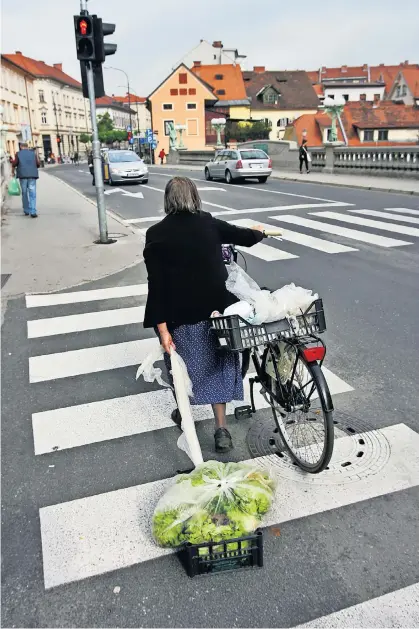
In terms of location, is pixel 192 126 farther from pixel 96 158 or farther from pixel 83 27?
pixel 83 27

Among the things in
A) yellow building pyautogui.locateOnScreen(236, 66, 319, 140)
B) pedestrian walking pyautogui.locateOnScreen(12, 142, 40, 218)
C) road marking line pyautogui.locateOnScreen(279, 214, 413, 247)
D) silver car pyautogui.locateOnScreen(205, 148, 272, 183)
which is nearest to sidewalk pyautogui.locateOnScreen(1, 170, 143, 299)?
pedestrian walking pyautogui.locateOnScreen(12, 142, 40, 218)

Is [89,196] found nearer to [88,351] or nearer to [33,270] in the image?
[33,270]

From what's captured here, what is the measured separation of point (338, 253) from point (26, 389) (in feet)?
21.1

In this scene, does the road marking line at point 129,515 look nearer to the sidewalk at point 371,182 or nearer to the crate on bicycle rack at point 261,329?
the crate on bicycle rack at point 261,329

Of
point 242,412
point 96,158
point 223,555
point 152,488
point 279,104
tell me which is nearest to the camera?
point 223,555

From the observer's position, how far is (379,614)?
7.93ft

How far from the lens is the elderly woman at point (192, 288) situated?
11.2 ft

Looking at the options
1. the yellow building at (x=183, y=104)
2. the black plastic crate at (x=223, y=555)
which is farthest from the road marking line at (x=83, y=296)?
the yellow building at (x=183, y=104)

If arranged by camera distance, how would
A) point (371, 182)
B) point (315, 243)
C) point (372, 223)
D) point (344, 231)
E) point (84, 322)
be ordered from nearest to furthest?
point (84, 322)
point (315, 243)
point (344, 231)
point (372, 223)
point (371, 182)

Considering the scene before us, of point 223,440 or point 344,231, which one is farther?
point 344,231

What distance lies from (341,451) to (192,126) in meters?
81.7

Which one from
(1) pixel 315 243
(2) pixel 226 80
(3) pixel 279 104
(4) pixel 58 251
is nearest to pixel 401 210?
(1) pixel 315 243

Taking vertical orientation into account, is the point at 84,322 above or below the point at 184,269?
below

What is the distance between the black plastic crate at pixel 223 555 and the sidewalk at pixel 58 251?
19.2 ft
